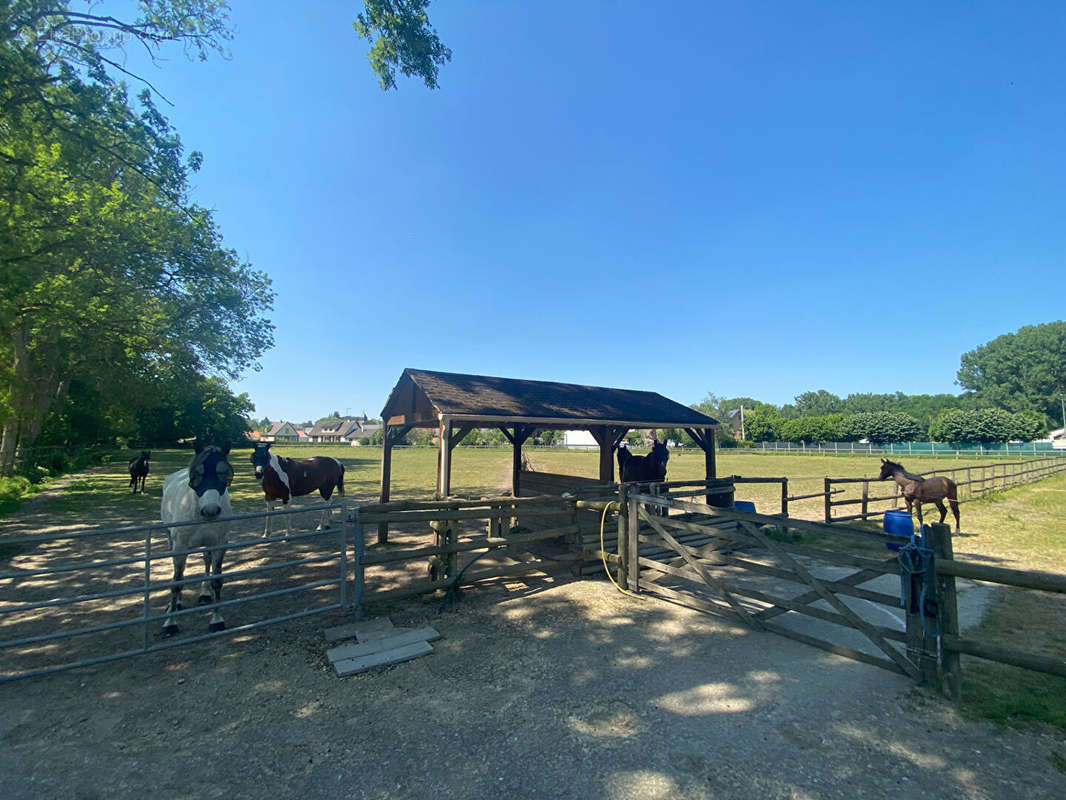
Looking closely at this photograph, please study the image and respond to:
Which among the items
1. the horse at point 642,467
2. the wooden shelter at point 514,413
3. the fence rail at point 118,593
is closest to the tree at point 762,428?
the wooden shelter at point 514,413

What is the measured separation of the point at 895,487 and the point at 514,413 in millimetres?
15737

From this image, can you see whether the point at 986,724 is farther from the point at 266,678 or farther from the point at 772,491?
the point at 772,491

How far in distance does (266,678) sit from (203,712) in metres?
0.61

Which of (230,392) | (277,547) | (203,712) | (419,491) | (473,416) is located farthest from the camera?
(230,392)

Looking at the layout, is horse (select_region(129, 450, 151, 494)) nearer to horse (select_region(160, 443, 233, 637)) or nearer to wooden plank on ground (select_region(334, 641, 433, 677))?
horse (select_region(160, 443, 233, 637))

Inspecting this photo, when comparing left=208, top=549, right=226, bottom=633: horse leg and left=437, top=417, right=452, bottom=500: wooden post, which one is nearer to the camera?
left=208, top=549, right=226, bottom=633: horse leg

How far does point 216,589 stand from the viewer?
5.75 meters

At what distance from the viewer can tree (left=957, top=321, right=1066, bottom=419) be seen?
257 feet

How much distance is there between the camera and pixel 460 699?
3.94 metres

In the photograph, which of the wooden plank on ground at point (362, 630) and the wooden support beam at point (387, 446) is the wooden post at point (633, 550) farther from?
the wooden support beam at point (387, 446)

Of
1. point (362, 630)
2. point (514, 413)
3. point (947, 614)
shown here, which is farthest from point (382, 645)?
point (947, 614)

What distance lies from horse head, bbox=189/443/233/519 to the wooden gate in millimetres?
5435

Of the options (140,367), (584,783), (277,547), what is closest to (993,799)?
(584,783)

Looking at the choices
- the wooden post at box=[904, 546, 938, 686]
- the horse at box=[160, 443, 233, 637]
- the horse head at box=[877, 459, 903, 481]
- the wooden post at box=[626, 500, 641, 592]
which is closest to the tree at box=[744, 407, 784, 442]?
the horse head at box=[877, 459, 903, 481]
